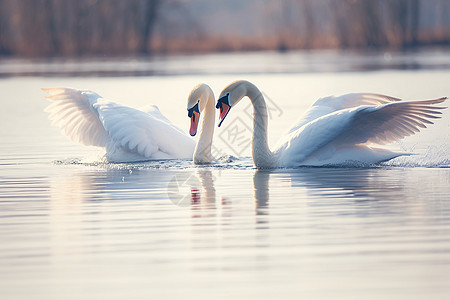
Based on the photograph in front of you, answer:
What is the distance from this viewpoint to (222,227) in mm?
6660

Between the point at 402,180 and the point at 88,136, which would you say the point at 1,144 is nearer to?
the point at 88,136

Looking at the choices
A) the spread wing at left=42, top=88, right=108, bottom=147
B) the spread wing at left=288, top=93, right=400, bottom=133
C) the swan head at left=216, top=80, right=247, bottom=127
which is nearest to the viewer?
the swan head at left=216, top=80, right=247, bottom=127

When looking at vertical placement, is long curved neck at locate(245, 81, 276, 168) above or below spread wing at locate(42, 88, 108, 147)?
below

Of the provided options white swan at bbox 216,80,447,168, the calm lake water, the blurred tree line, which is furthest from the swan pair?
the blurred tree line

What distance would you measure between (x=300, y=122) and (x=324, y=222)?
378cm

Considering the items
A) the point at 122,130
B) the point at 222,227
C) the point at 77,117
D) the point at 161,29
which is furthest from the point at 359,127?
the point at 161,29

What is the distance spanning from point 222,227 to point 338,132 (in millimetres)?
2773

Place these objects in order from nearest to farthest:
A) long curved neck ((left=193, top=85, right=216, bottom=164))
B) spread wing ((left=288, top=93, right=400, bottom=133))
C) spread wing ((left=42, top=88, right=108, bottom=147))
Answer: long curved neck ((left=193, top=85, right=216, bottom=164)), spread wing ((left=288, top=93, right=400, bottom=133)), spread wing ((left=42, top=88, right=108, bottom=147))

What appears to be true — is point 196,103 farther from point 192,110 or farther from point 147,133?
point 147,133

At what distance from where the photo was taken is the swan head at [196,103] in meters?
10.4

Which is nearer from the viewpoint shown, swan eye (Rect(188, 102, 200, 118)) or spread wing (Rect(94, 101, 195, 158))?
spread wing (Rect(94, 101, 195, 158))

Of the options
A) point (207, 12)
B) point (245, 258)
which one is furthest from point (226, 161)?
point (207, 12)

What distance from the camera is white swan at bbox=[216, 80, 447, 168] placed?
913cm

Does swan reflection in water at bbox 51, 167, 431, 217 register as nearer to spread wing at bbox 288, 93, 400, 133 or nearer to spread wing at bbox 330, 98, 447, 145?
spread wing at bbox 330, 98, 447, 145
